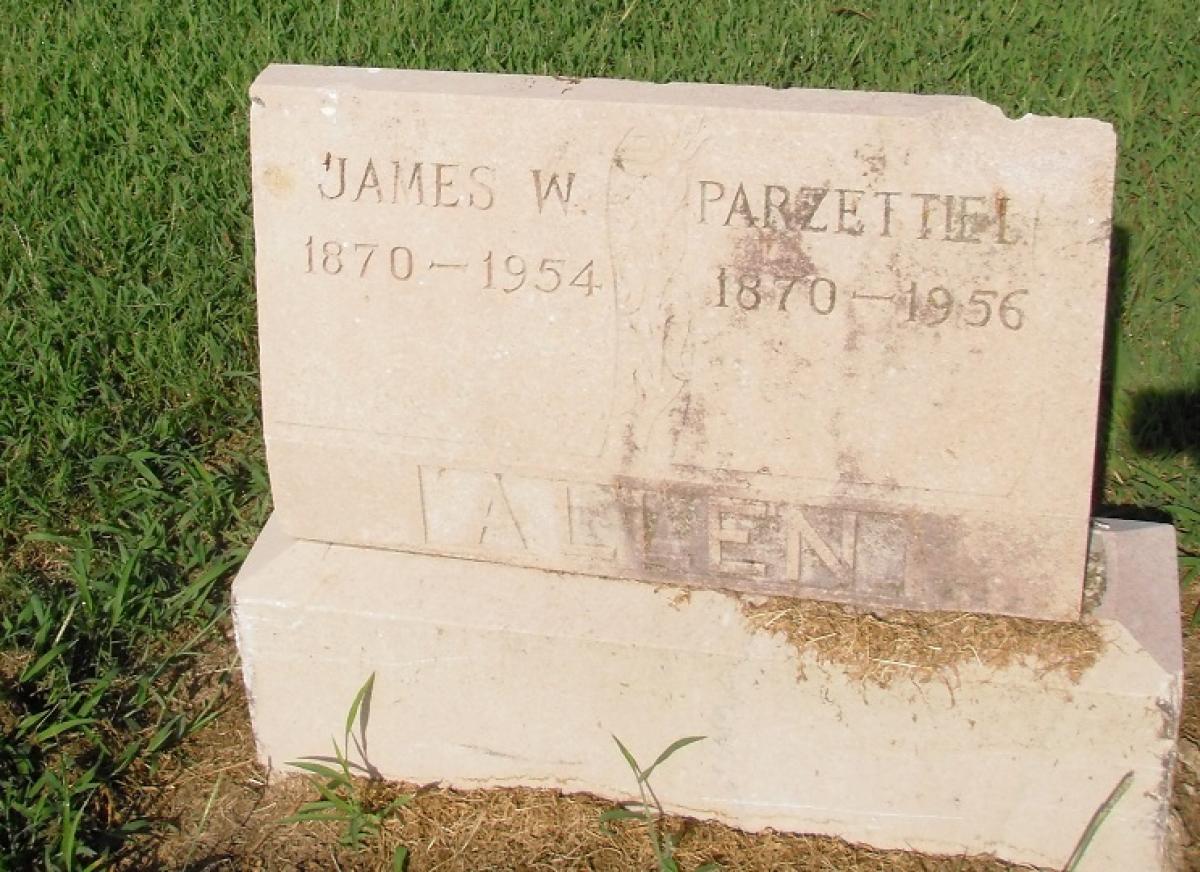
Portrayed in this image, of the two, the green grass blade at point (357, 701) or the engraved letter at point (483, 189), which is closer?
the engraved letter at point (483, 189)

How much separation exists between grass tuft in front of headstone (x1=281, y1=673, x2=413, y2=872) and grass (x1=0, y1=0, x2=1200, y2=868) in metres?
0.33

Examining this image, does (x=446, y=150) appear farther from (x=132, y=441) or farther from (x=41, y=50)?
(x=41, y=50)

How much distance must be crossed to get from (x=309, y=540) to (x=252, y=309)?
1375 millimetres

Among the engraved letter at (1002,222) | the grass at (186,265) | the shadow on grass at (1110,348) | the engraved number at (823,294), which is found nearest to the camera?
the engraved letter at (1002,222)

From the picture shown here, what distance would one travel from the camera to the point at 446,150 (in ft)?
8.64

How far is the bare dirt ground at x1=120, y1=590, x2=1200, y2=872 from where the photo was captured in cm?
286

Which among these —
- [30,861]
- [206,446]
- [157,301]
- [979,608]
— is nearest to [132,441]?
[206,446]

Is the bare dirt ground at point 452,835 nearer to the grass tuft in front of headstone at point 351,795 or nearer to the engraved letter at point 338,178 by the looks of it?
the grass tuft in front of headstone at point 351,795

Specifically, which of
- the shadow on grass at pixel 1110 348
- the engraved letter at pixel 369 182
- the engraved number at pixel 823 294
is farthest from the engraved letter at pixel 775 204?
the shadow on grass at pixel 1110 348

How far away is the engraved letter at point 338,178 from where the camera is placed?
2.68 m

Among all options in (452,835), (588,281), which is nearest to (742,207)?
(588,281)

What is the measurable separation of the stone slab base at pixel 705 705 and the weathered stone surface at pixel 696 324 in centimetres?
13

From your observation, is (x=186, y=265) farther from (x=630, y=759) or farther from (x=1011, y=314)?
(x=1011, y=314)

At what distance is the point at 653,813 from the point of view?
2.94 m
